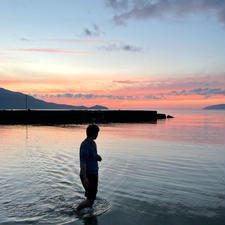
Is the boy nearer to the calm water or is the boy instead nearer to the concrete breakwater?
the calm water

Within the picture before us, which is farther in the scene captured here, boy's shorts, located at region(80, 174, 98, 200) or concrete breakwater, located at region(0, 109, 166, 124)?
concrete breakwater, located at region(0, 109, 166, 124)

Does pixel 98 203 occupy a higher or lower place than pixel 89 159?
lower

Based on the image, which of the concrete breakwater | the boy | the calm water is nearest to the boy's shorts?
the boy

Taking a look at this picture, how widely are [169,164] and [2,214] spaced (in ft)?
27.8

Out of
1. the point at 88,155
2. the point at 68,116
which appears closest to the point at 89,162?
the point at 88,155

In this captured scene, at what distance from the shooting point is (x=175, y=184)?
29.7ft

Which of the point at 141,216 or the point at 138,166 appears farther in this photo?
the point at 138,166

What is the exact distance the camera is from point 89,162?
596cm

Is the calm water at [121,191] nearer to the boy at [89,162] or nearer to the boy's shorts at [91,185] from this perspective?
the boy's shorts at [91,185]

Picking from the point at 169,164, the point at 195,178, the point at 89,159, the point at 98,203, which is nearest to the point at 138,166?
the point at 169,164

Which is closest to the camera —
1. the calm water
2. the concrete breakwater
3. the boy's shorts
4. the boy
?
the boy

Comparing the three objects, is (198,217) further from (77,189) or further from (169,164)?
(169,164)

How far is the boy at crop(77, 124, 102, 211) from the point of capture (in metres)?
5.80

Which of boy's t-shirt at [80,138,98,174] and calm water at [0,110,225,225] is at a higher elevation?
boy's t-shirt at [80,138,98,174]
